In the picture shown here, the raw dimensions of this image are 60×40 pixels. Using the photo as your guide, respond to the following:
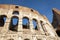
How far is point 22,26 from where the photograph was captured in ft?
68.4

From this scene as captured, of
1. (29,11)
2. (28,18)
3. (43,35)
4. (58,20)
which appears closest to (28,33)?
(43,35)

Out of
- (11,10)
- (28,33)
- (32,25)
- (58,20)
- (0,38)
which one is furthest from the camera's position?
(58,20)

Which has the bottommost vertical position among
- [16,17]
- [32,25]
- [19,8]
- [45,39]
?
[45,39]

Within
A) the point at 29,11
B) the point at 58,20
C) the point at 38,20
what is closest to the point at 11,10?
the point at 29,11

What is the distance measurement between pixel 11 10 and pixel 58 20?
8.98 m

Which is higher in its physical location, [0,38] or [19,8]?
[19,8]

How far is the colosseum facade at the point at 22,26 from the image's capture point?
18125 mm

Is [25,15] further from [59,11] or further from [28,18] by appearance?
[59,11]

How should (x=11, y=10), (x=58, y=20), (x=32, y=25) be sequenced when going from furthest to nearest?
(x=58, y=20), (x=11, y=10), (x=32, y=25)

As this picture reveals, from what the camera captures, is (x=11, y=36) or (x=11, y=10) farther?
(x=11, y=10)

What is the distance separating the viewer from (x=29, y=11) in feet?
74.4

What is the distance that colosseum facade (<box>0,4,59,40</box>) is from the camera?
59.5 feet

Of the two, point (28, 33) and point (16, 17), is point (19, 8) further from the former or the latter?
point (28, 33)

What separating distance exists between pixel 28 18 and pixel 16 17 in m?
1.70
